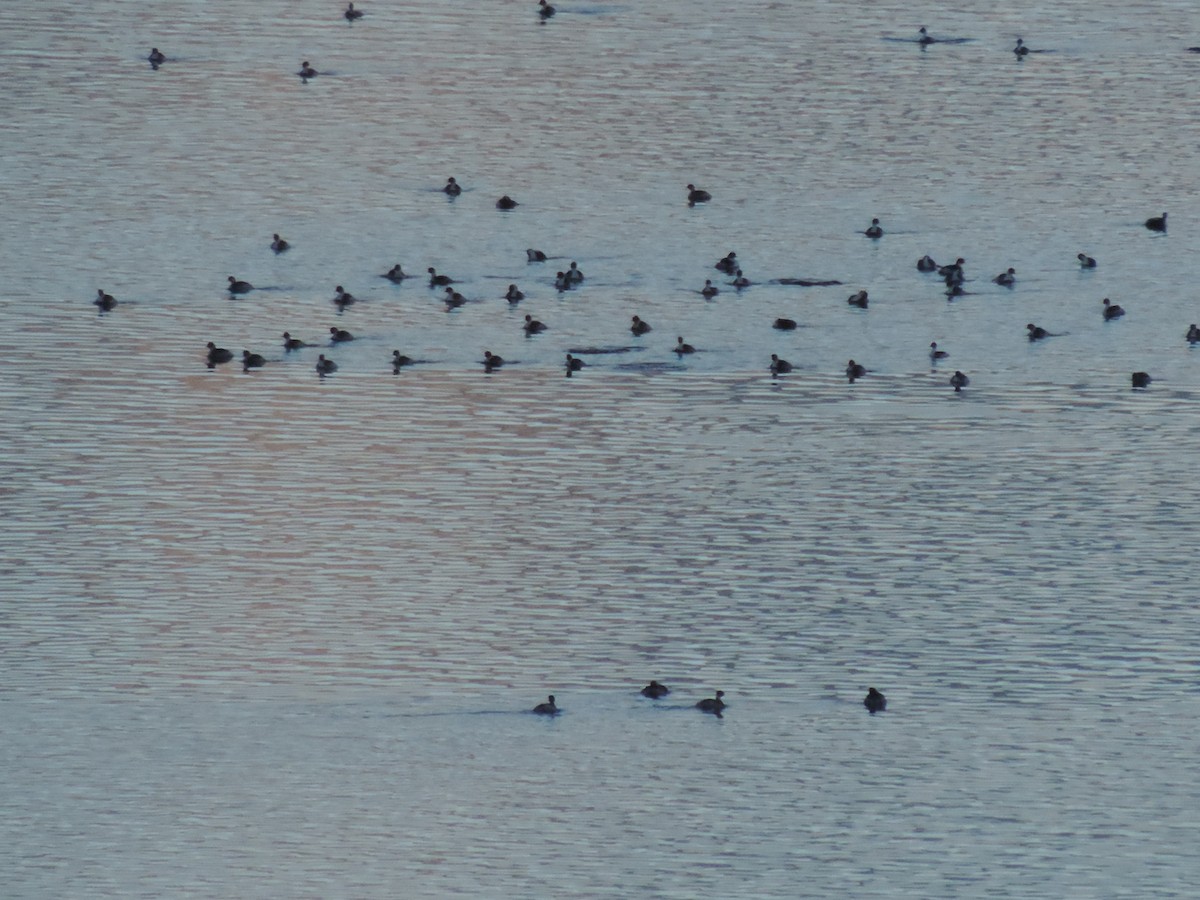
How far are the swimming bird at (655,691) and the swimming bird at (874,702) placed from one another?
1992 mm

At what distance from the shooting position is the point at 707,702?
25750 millimetres

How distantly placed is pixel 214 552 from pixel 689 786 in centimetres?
738

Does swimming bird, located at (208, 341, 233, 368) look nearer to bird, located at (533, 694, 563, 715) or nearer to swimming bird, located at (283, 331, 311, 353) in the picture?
swimming bird, located at (283, 331, 311, 353)

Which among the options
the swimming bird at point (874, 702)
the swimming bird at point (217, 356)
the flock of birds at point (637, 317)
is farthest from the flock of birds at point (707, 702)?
the swimming bird at point (217, 356)

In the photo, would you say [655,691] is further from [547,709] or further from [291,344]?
[291,344]

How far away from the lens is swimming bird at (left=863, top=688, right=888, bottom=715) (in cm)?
2573

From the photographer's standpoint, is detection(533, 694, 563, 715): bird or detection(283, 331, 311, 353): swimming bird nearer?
detection(533, 694, 563, 715): bird

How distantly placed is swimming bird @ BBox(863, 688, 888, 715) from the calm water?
214 millimetres

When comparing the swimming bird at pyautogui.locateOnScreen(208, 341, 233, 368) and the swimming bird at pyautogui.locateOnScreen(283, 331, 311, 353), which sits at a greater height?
the swimming bird at pyautogui.locateOnScreen(283, 331, 311, 353)

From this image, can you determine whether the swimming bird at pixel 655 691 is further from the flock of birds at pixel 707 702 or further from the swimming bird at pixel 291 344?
the swimming bird at pixel 291 344

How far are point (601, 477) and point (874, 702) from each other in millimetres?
6423

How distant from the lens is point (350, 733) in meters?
25.0

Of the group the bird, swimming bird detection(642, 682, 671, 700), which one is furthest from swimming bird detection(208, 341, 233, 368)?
swimming bird detection(642, 682, 671, 700)

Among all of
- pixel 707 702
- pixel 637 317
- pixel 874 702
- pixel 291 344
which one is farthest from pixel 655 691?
pixel 291 344
